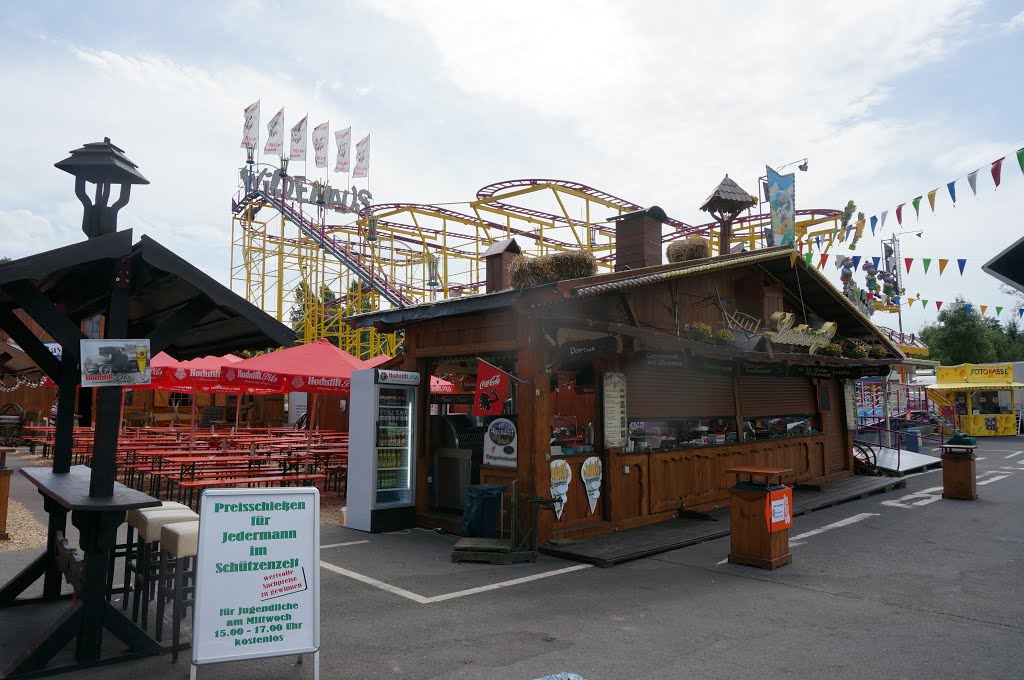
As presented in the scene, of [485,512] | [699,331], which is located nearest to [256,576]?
[485,512]

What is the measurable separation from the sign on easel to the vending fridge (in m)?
5.07

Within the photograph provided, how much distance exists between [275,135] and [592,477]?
3759 cm

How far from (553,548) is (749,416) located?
6759 millimetres

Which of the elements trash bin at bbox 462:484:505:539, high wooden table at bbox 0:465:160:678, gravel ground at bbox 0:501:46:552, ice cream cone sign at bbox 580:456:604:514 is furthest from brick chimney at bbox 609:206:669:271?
gravel ground at bbox 0:501:46:552

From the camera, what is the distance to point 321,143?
41000mm

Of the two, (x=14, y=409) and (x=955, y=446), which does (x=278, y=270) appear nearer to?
(x=14, y=409)

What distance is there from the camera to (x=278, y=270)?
1260 inches

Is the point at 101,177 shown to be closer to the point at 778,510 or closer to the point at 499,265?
the point at 499,265

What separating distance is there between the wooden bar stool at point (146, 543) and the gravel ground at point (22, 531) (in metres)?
3.78

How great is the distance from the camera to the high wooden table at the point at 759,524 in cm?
745

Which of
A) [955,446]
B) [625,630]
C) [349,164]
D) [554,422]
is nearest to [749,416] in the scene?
[955,446]

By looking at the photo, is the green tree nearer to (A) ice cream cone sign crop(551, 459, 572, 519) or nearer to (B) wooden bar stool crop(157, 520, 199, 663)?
(A) ice cream cone sign crop(551, 459, 572, 519)

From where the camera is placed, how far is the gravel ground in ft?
26.3

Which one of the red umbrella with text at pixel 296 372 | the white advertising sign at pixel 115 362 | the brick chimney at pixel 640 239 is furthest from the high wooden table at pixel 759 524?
the red umbrella with text at pixel 296 372
